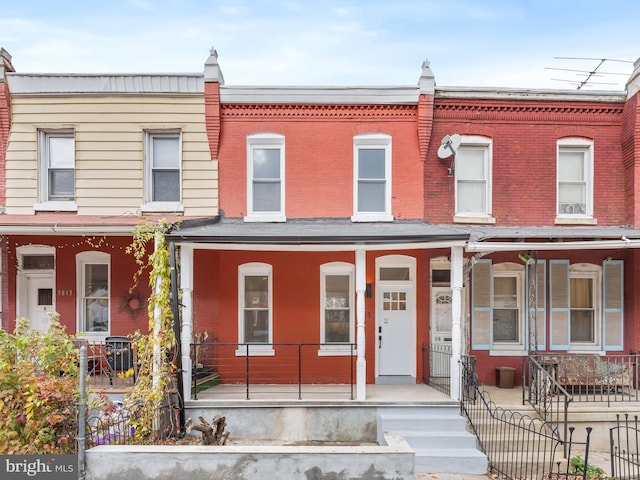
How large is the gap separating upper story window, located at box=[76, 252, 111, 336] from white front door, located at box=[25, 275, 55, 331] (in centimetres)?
78

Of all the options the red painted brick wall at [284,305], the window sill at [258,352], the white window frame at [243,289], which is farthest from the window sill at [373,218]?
the window sill at [258,352]

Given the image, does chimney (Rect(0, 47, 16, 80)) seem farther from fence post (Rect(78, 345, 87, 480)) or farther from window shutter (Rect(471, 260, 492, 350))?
window shutter (Rect(471, 260, 492, 350))

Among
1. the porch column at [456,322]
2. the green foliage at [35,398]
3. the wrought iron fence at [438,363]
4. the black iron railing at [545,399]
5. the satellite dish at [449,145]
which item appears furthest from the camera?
the satellite dish at [449,145]

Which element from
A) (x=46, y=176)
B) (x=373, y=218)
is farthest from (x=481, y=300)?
(x=46, y=176)

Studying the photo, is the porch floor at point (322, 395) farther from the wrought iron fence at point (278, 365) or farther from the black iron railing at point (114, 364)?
the black iron railing at point (114, 364)

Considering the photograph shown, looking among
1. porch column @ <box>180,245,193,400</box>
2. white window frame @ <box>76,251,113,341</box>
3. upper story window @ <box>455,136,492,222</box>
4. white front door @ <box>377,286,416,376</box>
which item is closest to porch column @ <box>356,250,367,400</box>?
white front door @ <box>377,286,416,376</box>

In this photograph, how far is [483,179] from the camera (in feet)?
32.9

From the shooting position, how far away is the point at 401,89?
973 cm

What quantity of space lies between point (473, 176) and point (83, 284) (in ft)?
32.2

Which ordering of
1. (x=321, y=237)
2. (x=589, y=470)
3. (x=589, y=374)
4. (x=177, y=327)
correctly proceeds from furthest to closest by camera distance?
(x=589, y=374)
(x=321, y=237)
(x=177, y=327)
(x=589, y=470)

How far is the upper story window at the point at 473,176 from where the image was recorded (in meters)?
9.98

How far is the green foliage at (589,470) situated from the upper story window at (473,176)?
5300 millimetres

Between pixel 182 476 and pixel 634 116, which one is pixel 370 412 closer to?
pixel 182 476

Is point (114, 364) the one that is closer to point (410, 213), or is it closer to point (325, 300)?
point (325, 300)
